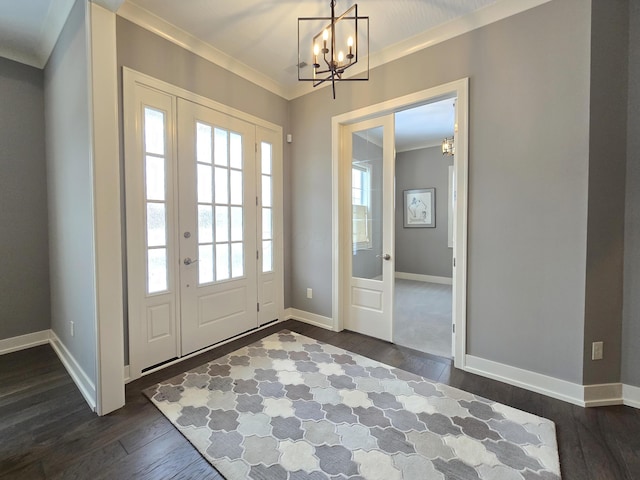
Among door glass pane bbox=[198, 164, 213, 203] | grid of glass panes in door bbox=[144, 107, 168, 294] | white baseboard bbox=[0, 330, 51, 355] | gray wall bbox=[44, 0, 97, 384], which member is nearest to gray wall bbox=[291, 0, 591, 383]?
door glass pane bbox=[198, 164, 213, 203]

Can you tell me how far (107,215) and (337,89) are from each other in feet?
8.54

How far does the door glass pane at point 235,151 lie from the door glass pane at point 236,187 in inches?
2.9

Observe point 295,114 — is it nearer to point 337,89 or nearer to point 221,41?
point 337,89

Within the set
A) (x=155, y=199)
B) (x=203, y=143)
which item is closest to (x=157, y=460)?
(x=155, y=199)

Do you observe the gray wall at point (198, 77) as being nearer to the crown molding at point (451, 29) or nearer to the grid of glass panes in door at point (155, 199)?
the grid of glass panes in door at point (155, 199)

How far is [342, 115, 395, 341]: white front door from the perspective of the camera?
3.04 metres

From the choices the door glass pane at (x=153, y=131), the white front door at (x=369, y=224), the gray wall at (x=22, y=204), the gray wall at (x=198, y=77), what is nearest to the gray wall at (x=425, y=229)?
the white front door at (x=369, y=224)

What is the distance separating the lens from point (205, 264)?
112 inches

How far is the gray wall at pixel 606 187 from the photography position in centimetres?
194

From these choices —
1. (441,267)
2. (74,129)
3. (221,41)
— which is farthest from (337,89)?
(441,267)

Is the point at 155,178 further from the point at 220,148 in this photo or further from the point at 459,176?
the point at 459,176

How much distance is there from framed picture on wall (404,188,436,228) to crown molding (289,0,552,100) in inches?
153

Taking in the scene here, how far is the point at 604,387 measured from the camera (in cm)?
202

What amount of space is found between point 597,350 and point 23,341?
200 inches
